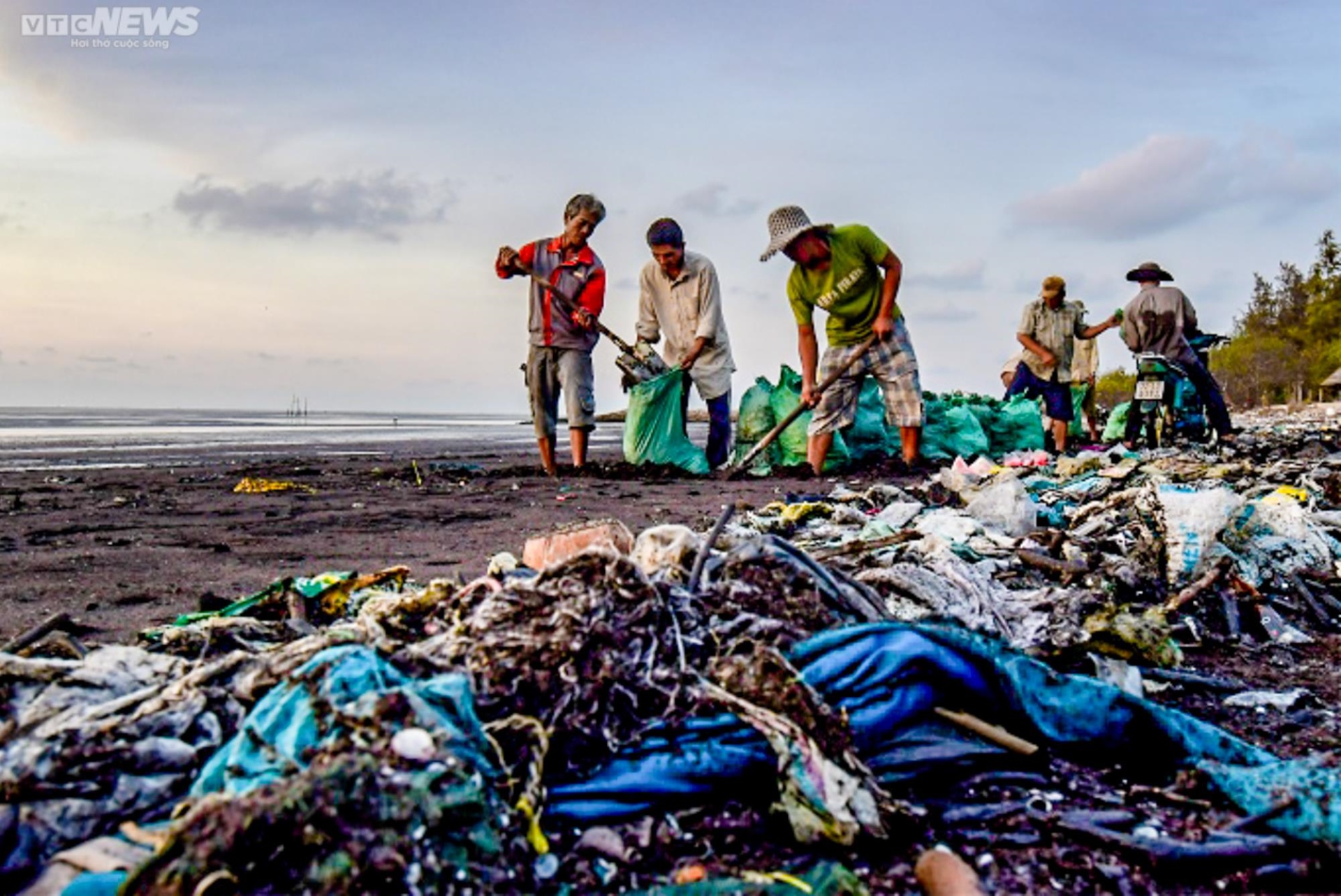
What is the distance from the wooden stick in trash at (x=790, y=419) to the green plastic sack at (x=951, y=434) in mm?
1577

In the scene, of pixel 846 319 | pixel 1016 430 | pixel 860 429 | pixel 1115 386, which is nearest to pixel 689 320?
pixel 846 319

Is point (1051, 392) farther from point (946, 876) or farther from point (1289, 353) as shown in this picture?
point (1289, 353)

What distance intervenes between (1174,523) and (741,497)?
3.05 metres

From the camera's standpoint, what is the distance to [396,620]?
2250mm

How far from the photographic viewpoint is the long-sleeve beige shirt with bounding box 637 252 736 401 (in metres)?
8.05

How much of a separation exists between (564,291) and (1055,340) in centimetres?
541

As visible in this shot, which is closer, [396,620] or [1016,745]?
[1016,745]

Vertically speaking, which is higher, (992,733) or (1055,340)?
(1055,340)

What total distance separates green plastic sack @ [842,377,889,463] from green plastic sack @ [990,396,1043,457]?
1.93 metres

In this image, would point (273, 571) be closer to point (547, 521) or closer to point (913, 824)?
point (547, 521)

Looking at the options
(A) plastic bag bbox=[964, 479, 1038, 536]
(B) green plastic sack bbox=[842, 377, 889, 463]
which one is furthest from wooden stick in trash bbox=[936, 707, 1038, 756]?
(B) green plastic sack bbox=[842, 377, 889, 463]

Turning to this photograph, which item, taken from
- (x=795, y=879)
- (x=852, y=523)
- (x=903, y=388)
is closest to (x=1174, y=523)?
(x=852, y=523)

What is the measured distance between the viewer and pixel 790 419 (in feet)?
25.7

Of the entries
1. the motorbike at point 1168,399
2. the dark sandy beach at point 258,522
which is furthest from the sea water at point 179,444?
the motorbike at point 1168,399
